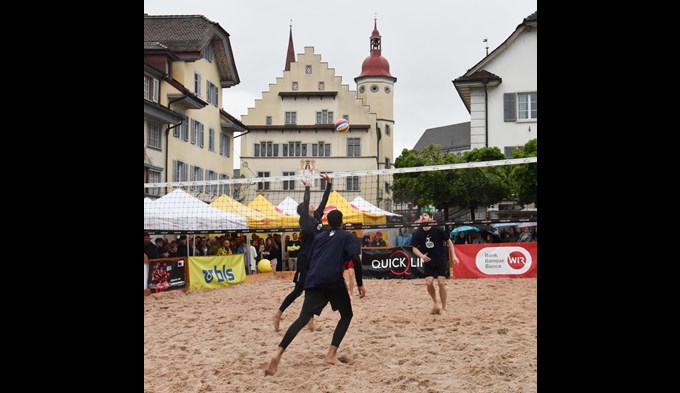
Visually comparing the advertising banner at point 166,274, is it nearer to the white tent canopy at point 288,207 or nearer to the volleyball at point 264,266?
the volleyball at point 264,266

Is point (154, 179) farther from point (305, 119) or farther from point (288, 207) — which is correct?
point (305, 119)

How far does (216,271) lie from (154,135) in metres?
11.5

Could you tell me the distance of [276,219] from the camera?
A: 2148cm

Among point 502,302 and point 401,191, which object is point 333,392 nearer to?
point 502,302

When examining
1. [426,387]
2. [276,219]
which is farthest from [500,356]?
[276,219]

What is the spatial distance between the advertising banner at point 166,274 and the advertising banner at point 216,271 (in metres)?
0.30

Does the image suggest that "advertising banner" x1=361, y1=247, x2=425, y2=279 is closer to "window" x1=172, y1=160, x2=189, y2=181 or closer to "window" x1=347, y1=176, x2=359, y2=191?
"window" x1=172, y1=160, x2=189, y2=181

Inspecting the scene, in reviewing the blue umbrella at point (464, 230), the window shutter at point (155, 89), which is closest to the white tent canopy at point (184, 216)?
the blue umbrella at point (464, 230)

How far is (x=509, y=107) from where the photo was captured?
27969 mm

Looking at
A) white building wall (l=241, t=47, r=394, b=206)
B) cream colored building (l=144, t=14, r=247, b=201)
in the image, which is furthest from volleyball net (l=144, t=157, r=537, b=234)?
white building wall (l=241, t=47, r=394, b=206)

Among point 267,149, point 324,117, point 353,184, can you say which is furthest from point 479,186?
point 267,149

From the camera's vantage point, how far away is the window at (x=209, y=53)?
106ft
